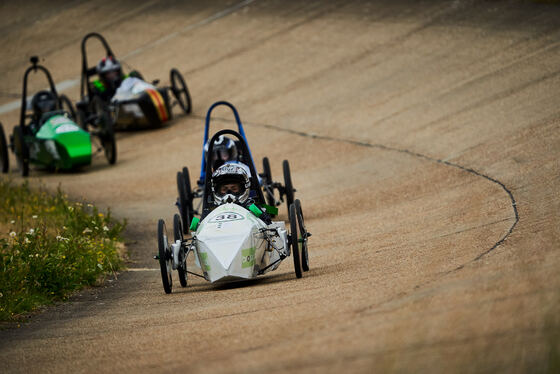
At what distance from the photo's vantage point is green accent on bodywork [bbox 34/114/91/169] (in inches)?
823

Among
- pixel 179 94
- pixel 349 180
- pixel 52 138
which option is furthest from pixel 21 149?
pixel 349 180

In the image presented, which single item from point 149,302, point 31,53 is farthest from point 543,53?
point 31,53

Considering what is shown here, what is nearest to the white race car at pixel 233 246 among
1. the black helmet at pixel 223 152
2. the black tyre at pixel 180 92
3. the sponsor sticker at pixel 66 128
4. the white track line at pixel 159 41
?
the black helmet at pixel 223 152

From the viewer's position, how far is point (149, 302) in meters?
9.95

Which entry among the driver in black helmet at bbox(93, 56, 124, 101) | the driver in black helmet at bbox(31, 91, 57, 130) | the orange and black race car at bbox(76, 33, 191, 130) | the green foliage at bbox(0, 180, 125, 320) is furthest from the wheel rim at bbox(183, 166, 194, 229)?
the driver in black helmet at bbox(93, 56, 124, 101)

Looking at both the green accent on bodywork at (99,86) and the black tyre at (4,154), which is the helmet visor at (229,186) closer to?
the black tyre at (4,154)

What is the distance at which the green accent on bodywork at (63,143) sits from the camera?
68.6 feet

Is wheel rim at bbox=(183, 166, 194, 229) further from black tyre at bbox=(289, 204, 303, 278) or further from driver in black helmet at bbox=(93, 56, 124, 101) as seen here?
driver in black helmet at bbox=(93, 56, 124, 101)

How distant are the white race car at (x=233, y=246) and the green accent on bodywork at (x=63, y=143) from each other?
1090 cm

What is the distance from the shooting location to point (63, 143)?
20.9 metres

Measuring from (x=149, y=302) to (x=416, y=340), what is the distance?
4.70 metres

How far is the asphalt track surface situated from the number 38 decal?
2.81ft

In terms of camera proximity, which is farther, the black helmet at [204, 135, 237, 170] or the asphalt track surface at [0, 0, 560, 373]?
the black helmet at [204, 135, 237, 170]

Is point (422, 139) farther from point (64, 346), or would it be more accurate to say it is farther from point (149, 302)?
point (64, 346)
